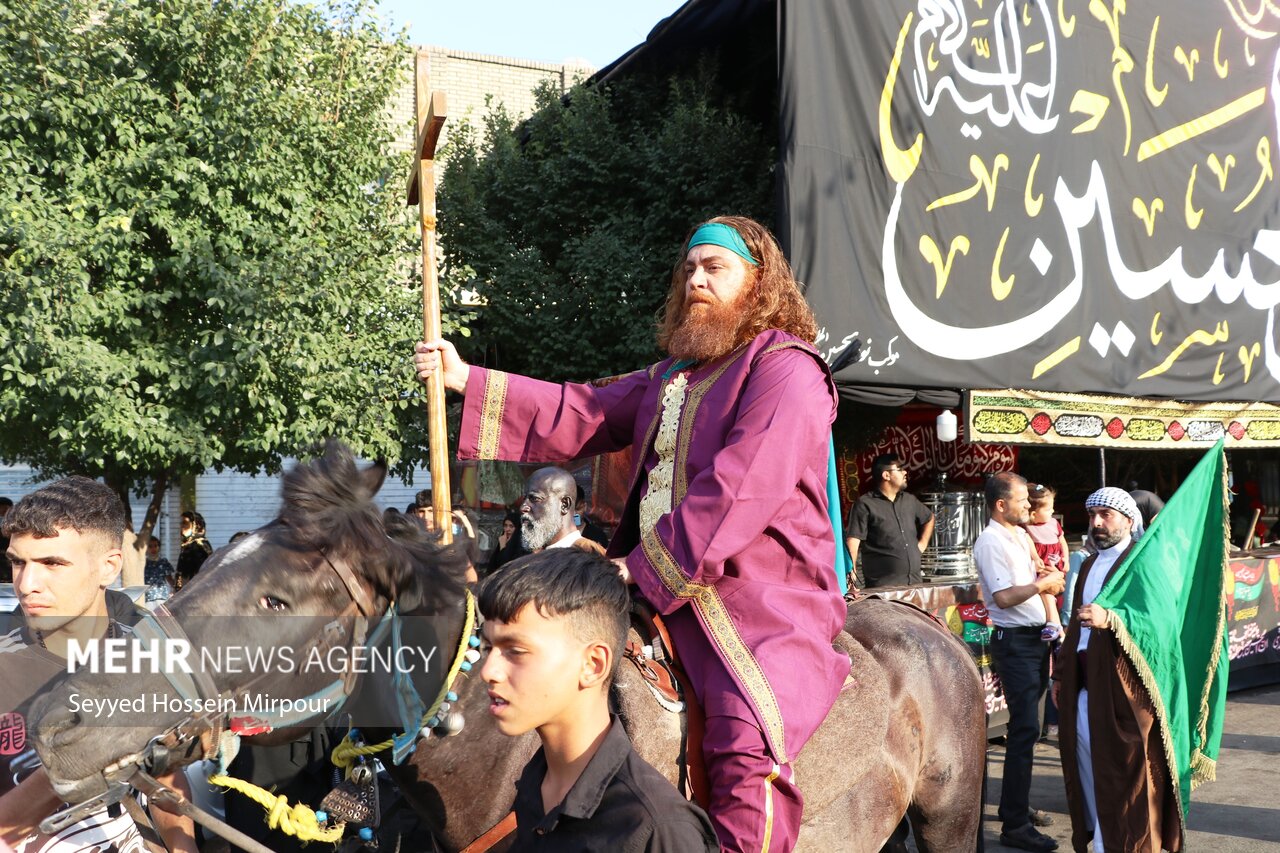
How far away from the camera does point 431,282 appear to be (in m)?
3.38

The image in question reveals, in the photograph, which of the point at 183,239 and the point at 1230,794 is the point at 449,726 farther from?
the point at 183,239

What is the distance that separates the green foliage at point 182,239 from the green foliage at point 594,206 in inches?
77.6

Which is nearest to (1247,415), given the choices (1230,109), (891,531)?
(1230,109)

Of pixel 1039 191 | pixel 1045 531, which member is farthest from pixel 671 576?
pixel 1039 191

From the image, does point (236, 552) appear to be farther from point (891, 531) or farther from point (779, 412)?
point (891, 531)

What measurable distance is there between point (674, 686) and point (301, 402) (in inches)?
272

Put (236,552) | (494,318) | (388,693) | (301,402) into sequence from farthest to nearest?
(494,318), (301,402), (388,693), (236,552)

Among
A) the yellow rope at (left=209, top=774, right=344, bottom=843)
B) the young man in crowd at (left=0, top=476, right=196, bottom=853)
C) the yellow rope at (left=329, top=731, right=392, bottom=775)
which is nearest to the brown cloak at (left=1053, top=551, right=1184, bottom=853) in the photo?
the yellow rope at (left=329, top=731, right=392, bottom=775)

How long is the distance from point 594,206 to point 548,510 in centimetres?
623

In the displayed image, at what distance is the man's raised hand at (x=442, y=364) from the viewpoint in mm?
3273

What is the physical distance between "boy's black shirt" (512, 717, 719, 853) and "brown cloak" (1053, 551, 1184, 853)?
397 cm

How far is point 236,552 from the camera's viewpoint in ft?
8.05

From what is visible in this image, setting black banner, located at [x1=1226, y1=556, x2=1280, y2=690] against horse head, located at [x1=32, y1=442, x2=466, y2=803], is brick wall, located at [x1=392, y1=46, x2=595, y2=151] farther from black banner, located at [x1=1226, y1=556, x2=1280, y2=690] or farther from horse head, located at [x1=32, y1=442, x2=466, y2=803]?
horse head, located at [x1=32, y1=442, x2=466, y2=803]

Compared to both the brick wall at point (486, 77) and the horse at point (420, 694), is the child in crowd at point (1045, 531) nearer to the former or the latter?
the horse at point (420, 694)
